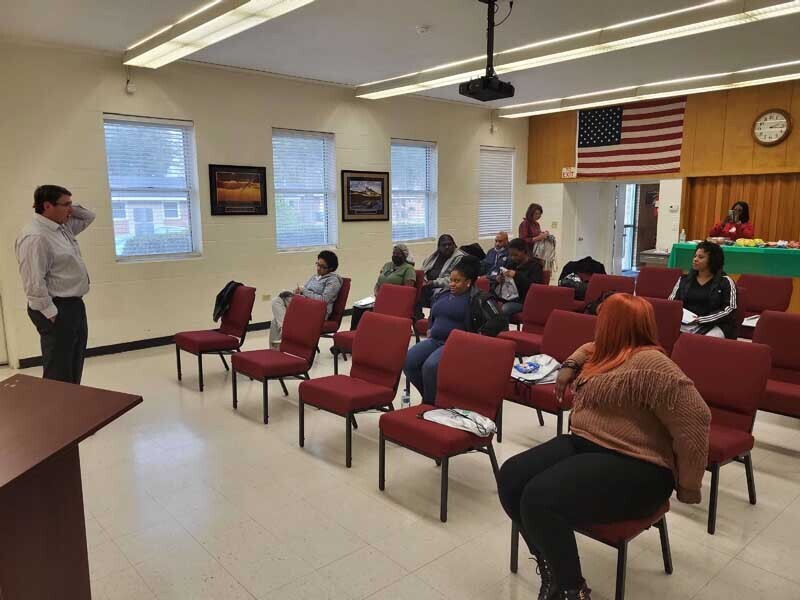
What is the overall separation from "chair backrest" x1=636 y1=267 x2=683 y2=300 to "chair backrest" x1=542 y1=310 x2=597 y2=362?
2.24 meters

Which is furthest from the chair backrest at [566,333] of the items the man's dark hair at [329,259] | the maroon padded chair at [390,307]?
the man's dark hair at [329,259]

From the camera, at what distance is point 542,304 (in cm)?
475

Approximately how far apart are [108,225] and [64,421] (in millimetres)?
4718

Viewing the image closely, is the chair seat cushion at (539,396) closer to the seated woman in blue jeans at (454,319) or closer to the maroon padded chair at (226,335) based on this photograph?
the seated woman in blue jeans at (454,319)

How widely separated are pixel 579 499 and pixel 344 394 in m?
1.66

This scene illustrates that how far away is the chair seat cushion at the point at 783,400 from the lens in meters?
3.19

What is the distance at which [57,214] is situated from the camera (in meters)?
3.63

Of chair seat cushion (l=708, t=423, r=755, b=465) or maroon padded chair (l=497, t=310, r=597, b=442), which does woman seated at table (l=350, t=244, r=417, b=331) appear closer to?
maroon padded chair (l=497, t=310, r=597, b=442)

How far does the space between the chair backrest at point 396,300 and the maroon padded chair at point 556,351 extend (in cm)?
141

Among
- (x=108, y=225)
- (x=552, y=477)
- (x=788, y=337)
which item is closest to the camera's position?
(x=552, y=477)

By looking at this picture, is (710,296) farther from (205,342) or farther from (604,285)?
(205,342)

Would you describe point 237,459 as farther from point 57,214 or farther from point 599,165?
point 599,165

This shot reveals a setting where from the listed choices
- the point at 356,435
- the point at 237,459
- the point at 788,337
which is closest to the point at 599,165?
the point at 788,337

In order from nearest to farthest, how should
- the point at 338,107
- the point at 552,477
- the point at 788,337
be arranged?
1. the point at 552,477
2. the point at 788,337
3. the point at 338,107
